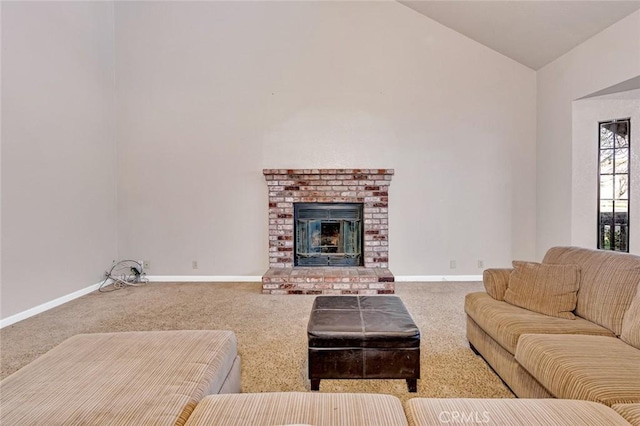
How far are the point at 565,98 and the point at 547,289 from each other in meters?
3.01

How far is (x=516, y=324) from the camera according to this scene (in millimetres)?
1986

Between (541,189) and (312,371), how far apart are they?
13.8ft

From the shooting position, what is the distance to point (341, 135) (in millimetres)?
4742

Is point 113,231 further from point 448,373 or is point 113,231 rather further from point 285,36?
point 448,373

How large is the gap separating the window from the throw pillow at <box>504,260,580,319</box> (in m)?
2.23

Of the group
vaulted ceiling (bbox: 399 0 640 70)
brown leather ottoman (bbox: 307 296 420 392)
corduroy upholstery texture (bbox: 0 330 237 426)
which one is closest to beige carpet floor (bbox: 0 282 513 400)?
brown leather ottoman (bbox: 307 296 420 392)

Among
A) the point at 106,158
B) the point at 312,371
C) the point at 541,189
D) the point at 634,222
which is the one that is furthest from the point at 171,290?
the point at 634,222

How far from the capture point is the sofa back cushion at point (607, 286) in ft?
6.39

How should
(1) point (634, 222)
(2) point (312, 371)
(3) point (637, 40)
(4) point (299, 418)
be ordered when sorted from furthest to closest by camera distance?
1. (1) point (634, 222)
2. (3) point (637, 40)
3. (2) point (312, 371)
4. (4) point (299, 418)

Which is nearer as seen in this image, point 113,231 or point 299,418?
point 299,418

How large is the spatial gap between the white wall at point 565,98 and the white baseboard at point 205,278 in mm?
3959
